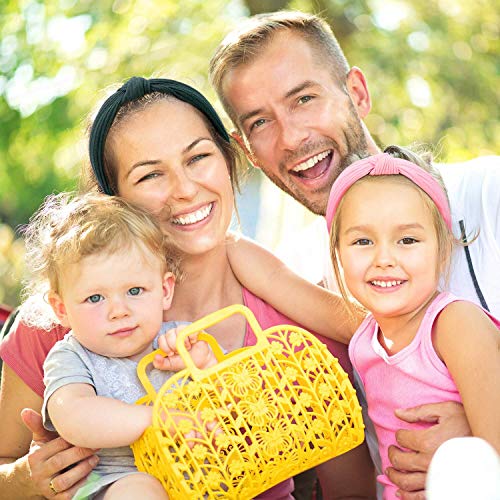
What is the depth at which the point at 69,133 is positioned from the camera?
302 inches

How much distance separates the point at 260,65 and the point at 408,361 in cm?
148

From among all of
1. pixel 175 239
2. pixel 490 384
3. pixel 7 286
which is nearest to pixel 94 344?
pixel 175 239

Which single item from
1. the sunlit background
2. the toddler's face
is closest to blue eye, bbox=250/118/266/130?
the toddler's face

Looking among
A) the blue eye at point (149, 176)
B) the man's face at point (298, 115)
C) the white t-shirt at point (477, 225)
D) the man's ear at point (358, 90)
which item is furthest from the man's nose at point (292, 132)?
the blue eye at point (149, 176)

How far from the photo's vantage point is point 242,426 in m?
2.04

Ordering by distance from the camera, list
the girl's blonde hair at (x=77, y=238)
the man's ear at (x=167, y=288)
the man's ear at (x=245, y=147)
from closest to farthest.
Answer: the girl's blonde hair at (x=77, y=238) → the man's ear at (x=167, y=288) → the man's ear at (x=245, y=147)

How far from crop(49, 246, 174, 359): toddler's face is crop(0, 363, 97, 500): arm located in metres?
0.31

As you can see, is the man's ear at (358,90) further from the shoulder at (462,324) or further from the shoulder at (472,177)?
the shoulder at (462,324)

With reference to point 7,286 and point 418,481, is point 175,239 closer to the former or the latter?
point 418,481

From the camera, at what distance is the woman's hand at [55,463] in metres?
2.36

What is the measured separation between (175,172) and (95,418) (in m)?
0.92

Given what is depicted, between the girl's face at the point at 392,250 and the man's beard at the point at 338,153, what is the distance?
0.84 m

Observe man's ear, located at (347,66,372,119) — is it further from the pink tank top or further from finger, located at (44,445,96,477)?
finger, located at (44,445,96,477)

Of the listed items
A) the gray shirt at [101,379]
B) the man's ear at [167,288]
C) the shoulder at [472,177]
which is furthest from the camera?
the shoulder at [472,177]
